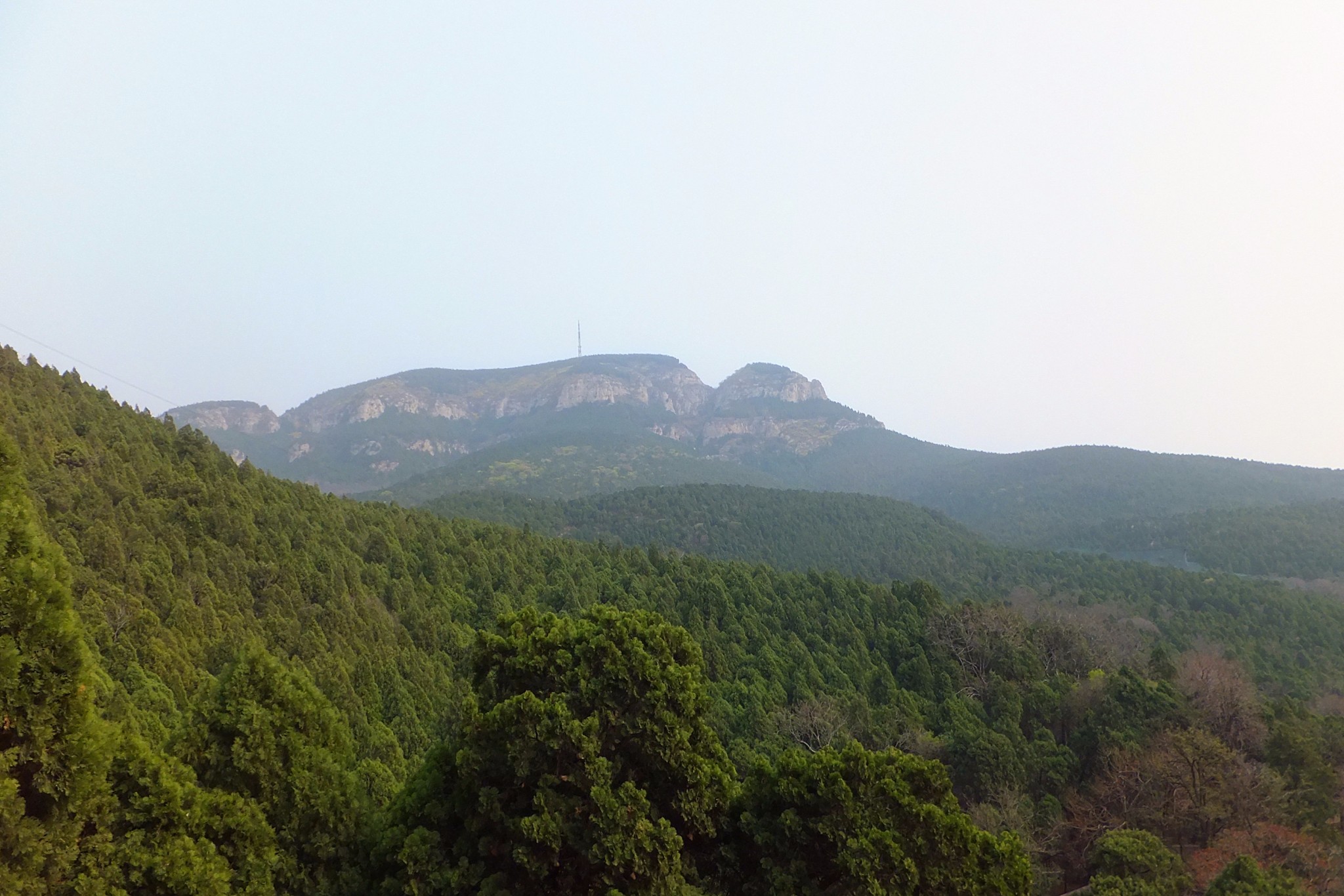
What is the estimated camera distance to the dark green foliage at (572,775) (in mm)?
10547

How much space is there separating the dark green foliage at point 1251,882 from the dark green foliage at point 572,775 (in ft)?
37.9

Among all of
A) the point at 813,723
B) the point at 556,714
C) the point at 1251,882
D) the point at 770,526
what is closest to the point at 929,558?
the point at 770,526

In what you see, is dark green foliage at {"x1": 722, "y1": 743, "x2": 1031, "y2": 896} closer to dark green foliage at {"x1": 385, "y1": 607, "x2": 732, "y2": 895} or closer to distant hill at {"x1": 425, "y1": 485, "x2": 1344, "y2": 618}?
dark green foliage at {"x1": 385, "y1": 607, "x2": 732, "y2": 895}

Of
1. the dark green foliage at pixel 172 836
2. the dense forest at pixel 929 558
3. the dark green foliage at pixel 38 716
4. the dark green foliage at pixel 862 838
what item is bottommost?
the dense forest at pixel 929 558

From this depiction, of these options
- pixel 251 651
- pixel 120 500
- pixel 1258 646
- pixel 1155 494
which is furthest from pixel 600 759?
pixel 1155 494

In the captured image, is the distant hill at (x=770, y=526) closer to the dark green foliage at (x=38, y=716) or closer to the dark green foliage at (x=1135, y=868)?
the dark green foliage at (x=1135, y=868)

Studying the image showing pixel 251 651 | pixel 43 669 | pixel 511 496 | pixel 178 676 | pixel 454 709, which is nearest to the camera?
pixel 43 669

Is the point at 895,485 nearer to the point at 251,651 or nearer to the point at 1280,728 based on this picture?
the point at 1280,728

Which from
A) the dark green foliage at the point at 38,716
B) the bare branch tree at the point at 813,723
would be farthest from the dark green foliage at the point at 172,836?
the bare branch tree at the point at 813,723

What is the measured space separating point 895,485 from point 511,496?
123 meters

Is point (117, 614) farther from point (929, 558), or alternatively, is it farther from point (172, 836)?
point (929, 558)

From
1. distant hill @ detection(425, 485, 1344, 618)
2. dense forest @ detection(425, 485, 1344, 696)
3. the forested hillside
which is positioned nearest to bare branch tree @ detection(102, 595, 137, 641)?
distant hill @ detection(425, 485, 1344, 618)

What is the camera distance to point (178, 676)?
74.4 ft

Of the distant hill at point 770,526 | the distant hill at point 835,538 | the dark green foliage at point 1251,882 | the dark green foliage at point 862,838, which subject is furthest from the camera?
the distant hill at point 770,526
